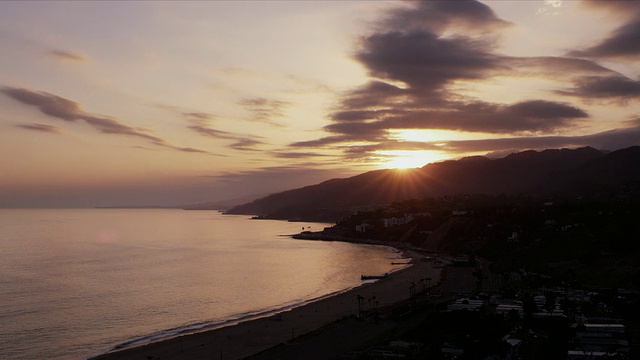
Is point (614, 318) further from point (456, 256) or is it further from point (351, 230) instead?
point (351, 230)

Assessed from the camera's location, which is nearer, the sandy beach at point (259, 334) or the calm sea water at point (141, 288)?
the sandy beach at point (259, 334)

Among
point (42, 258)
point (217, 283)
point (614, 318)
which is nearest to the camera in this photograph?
point (614, 318)

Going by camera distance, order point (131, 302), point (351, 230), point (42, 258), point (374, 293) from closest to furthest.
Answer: point (131, 302) < point (374, 293) < point (42, 258) < point (351, 230)

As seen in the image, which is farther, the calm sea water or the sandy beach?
the calm sea water

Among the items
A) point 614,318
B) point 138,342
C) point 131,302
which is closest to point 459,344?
point 614,318
